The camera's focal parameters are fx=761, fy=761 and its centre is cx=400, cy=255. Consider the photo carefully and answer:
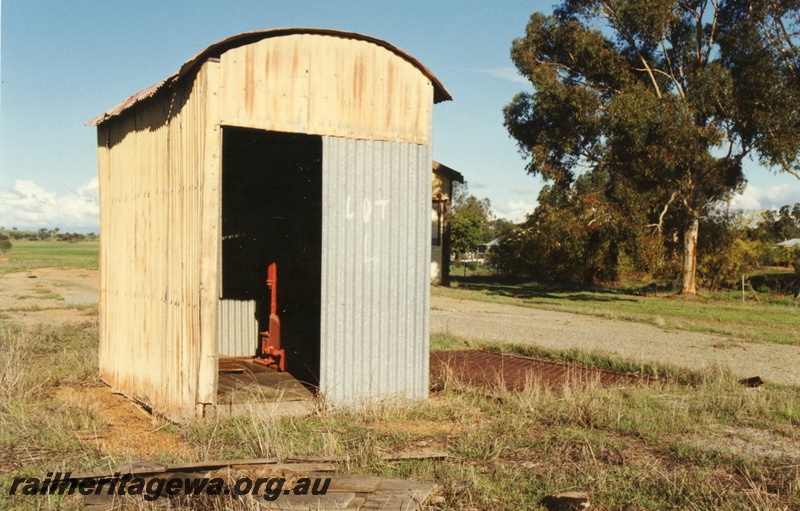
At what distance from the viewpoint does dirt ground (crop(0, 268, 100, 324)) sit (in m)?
17.7

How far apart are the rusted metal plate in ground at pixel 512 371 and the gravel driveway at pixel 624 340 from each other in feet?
4.46

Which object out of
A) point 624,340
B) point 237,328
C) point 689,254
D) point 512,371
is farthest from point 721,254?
point 237,328

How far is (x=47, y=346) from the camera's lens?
11828 millimetres

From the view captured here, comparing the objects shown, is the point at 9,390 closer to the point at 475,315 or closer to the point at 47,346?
the point at 47,346

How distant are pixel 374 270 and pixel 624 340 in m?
8.49

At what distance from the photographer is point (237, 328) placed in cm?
1117

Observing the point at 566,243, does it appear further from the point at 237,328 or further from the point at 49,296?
the point at 237,328

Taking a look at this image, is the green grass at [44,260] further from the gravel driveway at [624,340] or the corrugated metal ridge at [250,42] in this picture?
the corrugated metal ridge at [250,42]

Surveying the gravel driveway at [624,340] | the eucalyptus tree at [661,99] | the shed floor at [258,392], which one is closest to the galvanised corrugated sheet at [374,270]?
the shed floor at [258,392]

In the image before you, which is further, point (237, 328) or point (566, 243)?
point (566, 243)

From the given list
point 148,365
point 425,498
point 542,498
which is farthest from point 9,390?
point 542,498

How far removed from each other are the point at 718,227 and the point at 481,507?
29.6 metres

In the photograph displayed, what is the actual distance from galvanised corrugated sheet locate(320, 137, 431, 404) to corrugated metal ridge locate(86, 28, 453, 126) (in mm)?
800

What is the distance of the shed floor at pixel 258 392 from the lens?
24.3 ft
